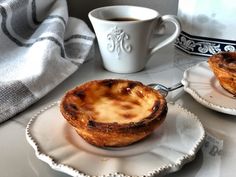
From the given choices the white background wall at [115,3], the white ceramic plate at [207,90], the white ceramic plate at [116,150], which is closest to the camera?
the white ceramic plate at [116,150]

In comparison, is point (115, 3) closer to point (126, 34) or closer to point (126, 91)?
point (126, 34)

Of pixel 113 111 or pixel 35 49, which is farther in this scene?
pixel 35 49

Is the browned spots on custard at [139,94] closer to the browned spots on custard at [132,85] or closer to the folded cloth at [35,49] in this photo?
the browned spots on custard at [132,85]

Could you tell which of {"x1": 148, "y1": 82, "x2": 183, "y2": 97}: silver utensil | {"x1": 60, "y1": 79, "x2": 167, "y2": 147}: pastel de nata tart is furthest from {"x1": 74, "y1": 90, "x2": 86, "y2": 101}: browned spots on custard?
{"x1": 148, "y1": 82, "x2": 183, "y2": 97}: silver utensil

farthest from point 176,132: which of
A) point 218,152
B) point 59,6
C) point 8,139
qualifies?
point 59,6

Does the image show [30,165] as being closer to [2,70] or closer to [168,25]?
[2,70]

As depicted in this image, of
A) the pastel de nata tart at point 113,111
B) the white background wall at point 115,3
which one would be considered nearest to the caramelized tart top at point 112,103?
the pastel de nata tart at point 113,111

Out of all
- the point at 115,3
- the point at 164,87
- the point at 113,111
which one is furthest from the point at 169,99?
the point at 115,3

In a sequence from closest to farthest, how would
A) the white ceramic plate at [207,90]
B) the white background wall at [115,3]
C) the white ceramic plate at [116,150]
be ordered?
the white ceramic plate at [116,150] < the white ceramic plate at [207,90] < the white background wall at [115,3]
